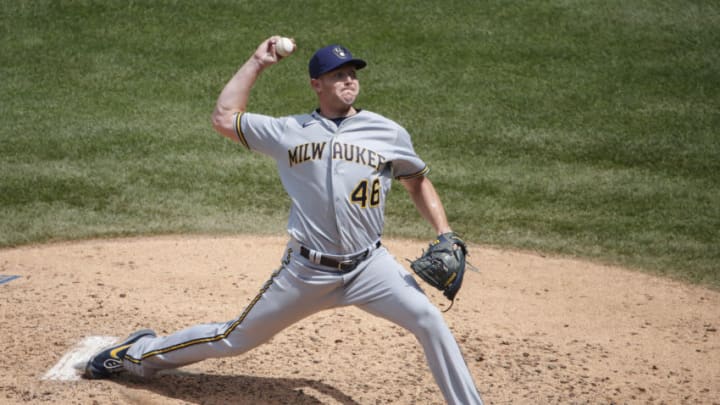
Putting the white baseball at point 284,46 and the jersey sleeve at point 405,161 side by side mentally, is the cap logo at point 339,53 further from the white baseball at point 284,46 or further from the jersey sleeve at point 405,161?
the jersey sleeve at point 405,161

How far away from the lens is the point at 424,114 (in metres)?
10.9

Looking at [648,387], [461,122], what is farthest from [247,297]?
[461,122]

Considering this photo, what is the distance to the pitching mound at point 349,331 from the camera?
5.06 m

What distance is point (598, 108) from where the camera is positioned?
36.5ft

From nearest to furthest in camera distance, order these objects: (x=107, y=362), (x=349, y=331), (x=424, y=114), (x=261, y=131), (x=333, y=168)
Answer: (x=333, y=168), (x=261, y=131), (x=107, y=362), (x=349, y=331), (x=424, y=114)

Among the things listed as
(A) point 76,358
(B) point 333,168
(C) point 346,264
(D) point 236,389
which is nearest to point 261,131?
(B) point 333,168

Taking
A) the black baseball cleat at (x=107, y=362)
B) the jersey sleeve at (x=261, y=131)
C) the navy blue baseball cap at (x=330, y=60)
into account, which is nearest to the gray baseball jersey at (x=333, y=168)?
the jersey sleeve at (x=261, y=131)

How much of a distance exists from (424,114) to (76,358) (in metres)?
6.47

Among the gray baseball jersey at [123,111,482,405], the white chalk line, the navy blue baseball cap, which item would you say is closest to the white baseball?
the navy blue baseball cap

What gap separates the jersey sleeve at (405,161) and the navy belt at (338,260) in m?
0.46

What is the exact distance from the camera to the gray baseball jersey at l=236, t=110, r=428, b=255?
4387mm

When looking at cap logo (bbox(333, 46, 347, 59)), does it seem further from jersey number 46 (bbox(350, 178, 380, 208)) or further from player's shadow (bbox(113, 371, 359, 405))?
player's shadow (bbox(113, 371, 359, 405))

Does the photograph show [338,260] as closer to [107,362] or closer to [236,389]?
[236,389]

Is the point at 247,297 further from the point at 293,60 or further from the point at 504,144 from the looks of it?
the point at 293,60
